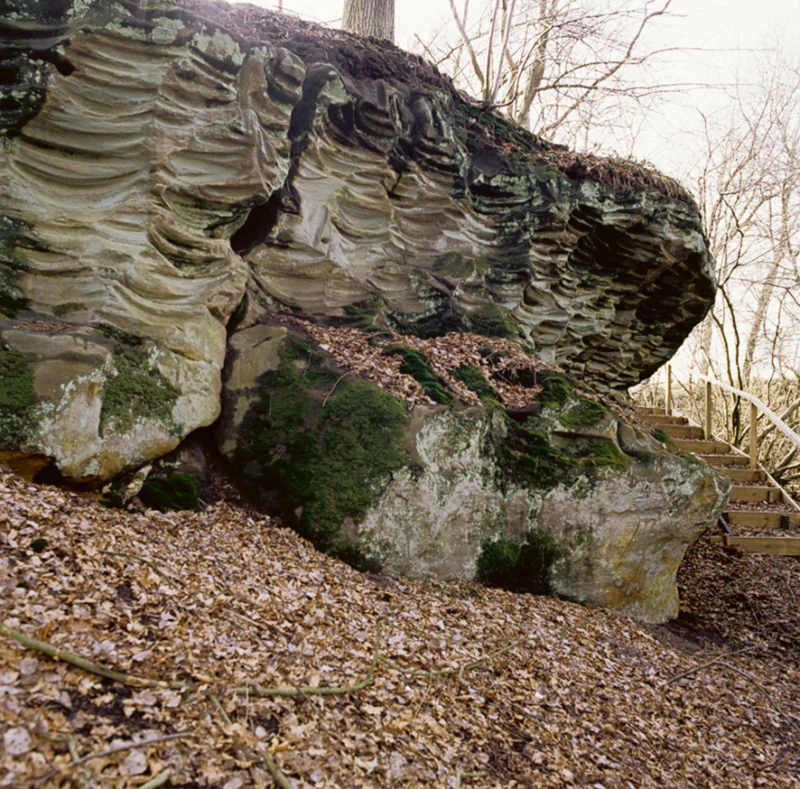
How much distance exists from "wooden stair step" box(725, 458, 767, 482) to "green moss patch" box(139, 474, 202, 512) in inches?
342

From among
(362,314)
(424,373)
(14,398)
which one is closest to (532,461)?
(424,373)

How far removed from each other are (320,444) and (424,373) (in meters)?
1.42

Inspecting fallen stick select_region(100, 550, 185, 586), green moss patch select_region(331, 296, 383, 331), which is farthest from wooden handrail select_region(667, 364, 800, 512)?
fallen stick select_region(100, 550, 185, 586)

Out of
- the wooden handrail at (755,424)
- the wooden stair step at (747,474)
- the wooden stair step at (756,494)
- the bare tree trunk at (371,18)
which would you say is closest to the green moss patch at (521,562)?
the wooden handrail at (755,424)

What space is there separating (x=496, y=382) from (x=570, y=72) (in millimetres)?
9376

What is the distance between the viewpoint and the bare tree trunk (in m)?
9.55

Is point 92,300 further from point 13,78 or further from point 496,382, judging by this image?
point 496,382

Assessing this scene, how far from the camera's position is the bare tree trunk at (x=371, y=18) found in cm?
955

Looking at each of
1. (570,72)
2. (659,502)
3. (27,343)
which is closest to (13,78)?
(27,343)

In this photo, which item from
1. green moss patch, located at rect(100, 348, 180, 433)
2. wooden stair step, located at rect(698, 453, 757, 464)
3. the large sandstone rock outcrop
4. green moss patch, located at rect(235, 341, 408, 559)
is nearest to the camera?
green moss patch, located at rect(100, 348, 180, 433)

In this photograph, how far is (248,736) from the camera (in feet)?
9.08

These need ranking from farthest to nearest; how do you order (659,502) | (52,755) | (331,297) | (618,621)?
1. (331,297)
2. (659,502)
3. (618,621)
4. (52,755)

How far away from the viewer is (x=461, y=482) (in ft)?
19.2

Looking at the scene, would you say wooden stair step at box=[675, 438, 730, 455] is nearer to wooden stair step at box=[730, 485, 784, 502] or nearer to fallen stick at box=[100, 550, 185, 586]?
wooden stair step at box=[730, 485, 784, 502]
